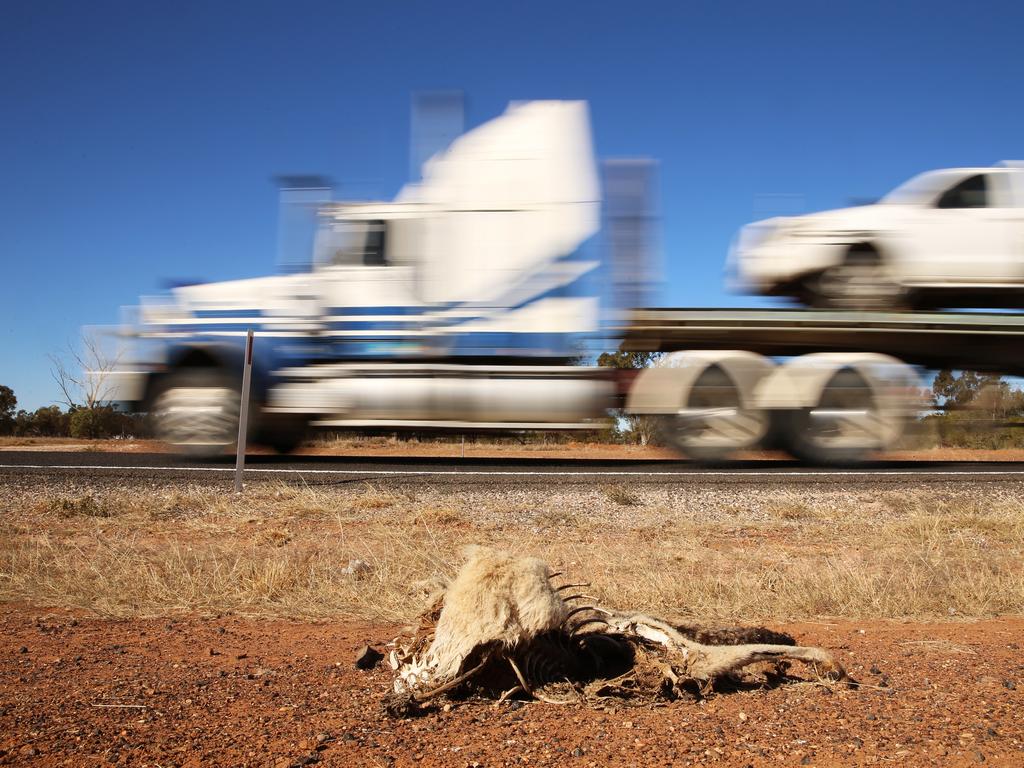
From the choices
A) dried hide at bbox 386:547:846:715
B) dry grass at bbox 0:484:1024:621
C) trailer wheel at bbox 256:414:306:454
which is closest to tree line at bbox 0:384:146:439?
trailer wheel at bbox 256:414:306:454

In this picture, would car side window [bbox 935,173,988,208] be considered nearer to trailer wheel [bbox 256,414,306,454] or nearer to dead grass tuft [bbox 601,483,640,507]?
dead grass tuft [bbox 601,483,640,507]

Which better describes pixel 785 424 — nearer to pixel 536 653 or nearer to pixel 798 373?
pixel 798 373

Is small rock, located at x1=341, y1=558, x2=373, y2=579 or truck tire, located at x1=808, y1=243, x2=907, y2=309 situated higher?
truck tire, located at x1=808, y1=243, x2=907, y2=309

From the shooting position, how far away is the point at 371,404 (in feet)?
35.1

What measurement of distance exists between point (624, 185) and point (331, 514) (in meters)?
5.82

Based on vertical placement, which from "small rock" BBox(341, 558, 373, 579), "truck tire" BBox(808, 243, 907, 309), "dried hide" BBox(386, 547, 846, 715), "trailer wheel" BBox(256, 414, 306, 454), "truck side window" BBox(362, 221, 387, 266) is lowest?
"small rock" BBox(341, 558, 373, 579)

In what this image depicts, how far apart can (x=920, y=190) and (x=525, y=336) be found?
18.0ft

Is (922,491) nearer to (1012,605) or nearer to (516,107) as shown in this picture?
(1012,605)

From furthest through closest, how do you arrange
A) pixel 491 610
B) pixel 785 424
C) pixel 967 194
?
pixel 785 424 → pixel 967 194 → pixel 491 610

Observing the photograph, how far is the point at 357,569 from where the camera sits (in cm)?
539

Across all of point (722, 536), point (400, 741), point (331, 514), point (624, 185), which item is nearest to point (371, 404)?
point (331, 514)

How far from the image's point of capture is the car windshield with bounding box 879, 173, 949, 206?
10398 mm

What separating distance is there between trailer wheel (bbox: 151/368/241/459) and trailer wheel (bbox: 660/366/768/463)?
6120mm

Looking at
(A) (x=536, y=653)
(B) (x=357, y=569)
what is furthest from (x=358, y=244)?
(A) (x=536, y=653)
